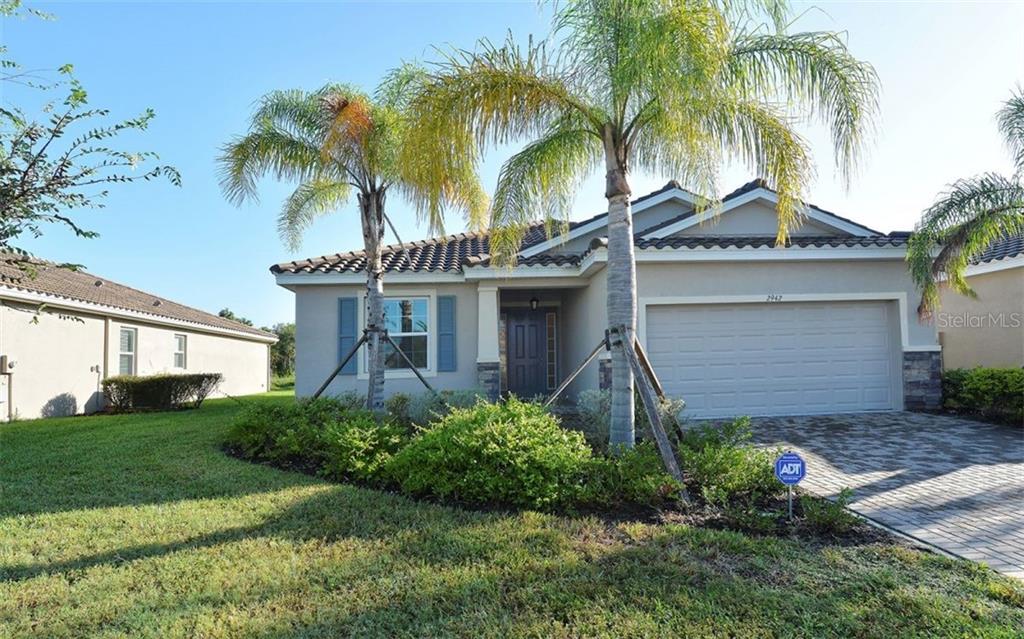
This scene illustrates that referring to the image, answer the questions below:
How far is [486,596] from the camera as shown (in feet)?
11.0

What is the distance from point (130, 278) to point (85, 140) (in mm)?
19283

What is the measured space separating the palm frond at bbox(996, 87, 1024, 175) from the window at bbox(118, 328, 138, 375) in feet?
72.6

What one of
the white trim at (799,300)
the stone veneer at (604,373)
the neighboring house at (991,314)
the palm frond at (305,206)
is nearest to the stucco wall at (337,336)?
the palm frond at (305,206)

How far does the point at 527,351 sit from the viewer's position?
14.5 metres

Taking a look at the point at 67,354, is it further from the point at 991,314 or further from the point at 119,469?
the point at 991,314

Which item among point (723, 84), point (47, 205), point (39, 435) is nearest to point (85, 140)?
point (47, 205)

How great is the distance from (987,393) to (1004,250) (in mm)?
5278

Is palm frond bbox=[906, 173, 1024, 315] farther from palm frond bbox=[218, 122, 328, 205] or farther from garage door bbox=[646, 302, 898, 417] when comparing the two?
palm frond bbox=[218, 122, 328, 205]

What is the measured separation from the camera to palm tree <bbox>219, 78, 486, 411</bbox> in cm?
886

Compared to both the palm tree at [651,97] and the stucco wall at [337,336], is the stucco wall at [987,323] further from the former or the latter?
the stucco wall at [337,336]

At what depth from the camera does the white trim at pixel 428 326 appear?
11.9 metres

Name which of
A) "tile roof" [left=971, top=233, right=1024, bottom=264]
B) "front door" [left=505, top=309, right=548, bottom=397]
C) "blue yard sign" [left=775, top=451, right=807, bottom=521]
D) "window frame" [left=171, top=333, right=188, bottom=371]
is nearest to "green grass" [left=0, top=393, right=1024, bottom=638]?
"blue yard sign" [left=775, top=451, right=807, bottom=521]

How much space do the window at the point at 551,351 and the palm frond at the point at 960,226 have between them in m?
8.12

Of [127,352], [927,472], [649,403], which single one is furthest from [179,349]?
[927,472]
